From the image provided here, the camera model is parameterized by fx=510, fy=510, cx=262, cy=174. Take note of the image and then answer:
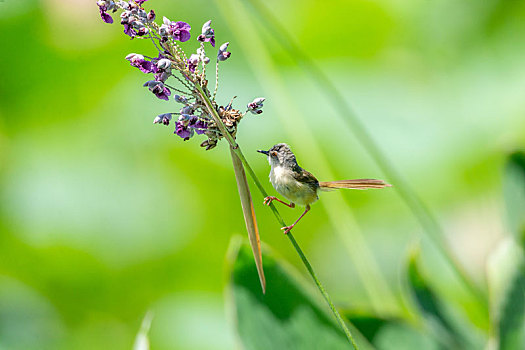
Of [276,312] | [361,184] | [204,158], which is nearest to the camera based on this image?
[361,184]

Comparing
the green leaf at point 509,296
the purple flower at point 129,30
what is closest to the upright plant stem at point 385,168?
the green leaf at point 509,296

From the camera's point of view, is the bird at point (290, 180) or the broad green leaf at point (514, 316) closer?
the bird at point (290, 180)

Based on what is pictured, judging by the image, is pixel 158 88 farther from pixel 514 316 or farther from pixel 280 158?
pixel 514 316

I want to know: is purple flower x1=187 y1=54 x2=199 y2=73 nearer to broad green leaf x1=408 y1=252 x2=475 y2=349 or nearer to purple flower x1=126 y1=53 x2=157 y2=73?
purple flower x1=126 y1=53 x2=157 y2=73

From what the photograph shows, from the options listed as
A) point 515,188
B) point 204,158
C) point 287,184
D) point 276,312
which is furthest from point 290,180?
point 204,158

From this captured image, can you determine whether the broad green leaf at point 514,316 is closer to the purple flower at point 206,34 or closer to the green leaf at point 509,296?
the green leaf at point 509,296

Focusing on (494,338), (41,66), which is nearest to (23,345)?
(41,66)

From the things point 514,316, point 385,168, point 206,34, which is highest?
point 206,34
